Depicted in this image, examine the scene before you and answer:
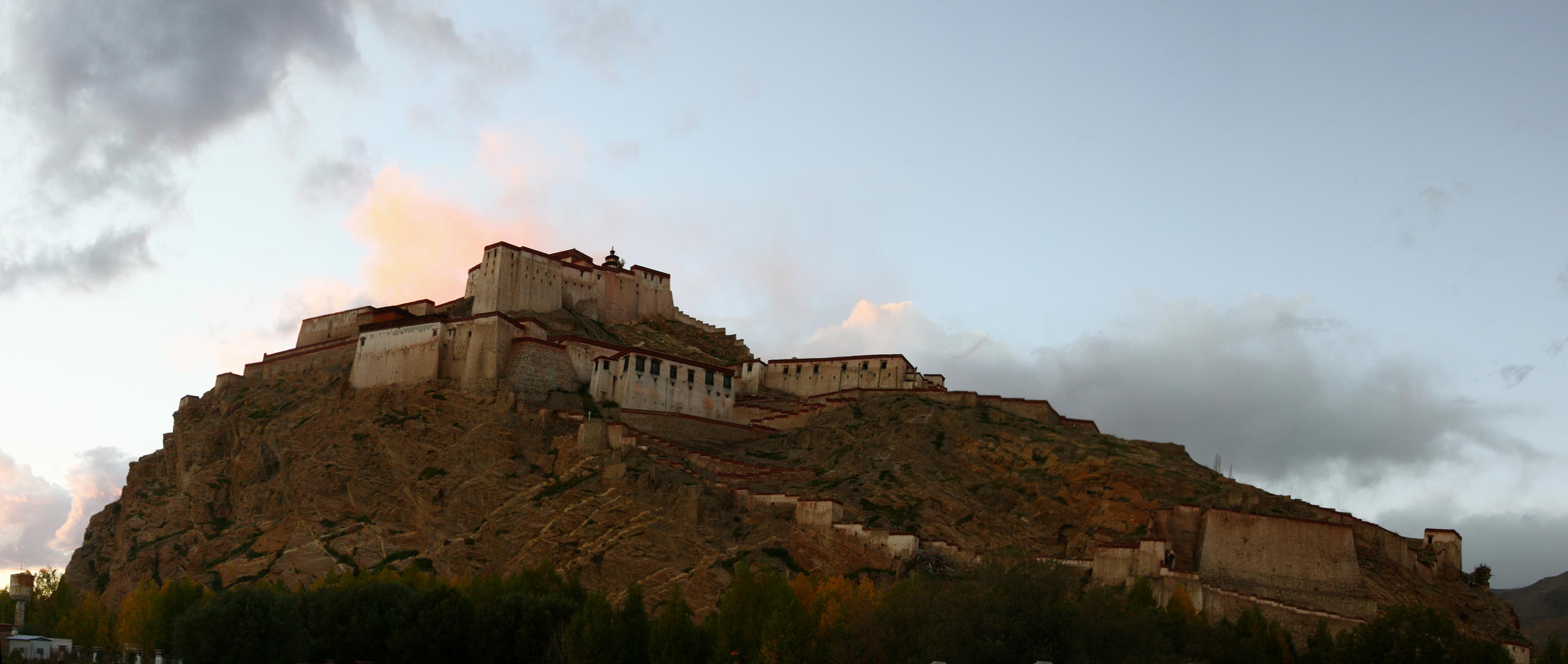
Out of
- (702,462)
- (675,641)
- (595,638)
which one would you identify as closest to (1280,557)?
(702,462)

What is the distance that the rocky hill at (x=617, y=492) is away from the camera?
67.8m

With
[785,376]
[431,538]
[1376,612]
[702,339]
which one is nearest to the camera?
[1376,612]

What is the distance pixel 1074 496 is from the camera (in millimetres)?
72562

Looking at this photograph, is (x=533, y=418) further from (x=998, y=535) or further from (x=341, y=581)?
(x=998, y=535)

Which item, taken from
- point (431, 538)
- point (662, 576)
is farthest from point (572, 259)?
point (662, 576)

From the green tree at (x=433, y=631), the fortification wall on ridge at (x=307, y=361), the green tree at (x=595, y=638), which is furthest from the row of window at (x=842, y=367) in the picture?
the green tree at (x=595, y=638)

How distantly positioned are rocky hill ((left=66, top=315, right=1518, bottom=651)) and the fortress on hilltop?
329mm

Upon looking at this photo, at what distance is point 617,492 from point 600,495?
939mm

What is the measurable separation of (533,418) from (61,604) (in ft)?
81.9

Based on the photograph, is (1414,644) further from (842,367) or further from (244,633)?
(842,367)

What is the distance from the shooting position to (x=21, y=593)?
228ft

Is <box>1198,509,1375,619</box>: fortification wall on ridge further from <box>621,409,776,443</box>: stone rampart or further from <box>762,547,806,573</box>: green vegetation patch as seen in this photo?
<box>621,409,776,443</box>: stone rampart

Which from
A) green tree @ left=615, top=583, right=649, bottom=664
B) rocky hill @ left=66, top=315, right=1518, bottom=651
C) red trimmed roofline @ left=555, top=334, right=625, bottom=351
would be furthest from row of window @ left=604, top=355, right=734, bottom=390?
green tree @ left=615, top=583, right=649, bottom=664

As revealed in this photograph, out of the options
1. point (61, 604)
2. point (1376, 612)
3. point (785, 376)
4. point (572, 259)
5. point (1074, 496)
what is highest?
point (572, 259)
